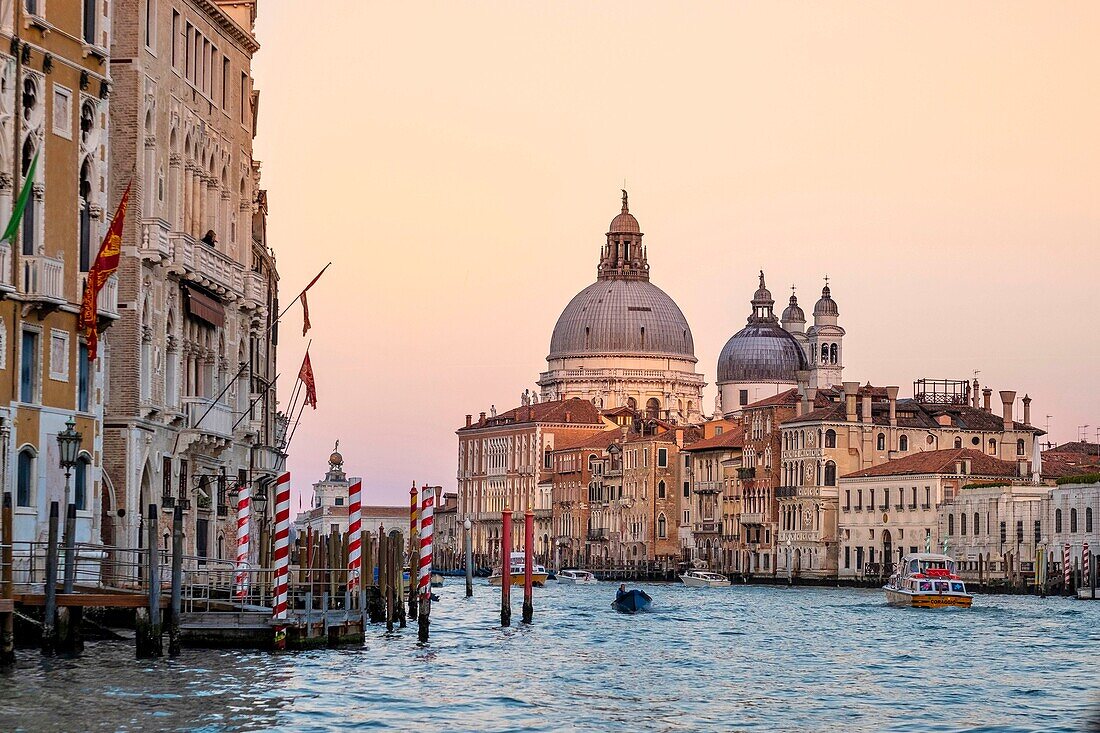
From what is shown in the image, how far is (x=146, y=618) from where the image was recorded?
27922mm

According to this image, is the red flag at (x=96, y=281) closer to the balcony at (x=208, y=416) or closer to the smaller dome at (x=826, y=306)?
the balcony at (x=208, y=416)

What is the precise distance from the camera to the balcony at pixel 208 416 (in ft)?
128

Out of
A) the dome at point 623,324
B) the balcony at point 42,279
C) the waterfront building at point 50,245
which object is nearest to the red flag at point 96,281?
the waterfront building at point 50,245

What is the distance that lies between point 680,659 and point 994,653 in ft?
20.0

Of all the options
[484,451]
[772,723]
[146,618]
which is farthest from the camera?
[484,451]

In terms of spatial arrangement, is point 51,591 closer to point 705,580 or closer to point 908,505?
point 908,505

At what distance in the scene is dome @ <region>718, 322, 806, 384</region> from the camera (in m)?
156

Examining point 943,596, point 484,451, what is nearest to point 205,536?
point 943,596

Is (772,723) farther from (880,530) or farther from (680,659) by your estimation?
(880,530)

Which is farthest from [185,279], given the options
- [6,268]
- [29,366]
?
[6,268]

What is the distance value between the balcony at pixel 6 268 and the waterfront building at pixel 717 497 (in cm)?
8918

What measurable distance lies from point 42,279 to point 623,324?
135249mm

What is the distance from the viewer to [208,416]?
132ft

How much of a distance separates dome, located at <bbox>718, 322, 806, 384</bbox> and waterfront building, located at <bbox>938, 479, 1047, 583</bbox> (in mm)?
60793
